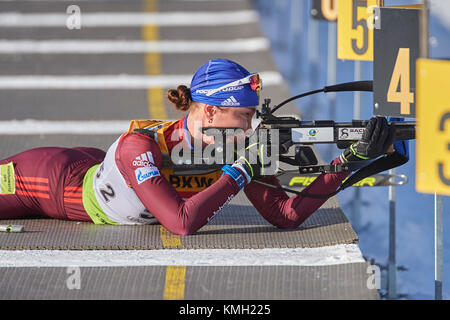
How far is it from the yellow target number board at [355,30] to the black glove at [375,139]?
162cm

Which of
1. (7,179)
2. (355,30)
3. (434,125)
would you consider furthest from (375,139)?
(7,179)

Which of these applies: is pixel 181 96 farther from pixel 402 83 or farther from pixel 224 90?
pixel 402 83

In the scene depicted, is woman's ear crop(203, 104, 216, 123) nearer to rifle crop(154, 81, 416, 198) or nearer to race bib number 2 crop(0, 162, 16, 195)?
rifle crop(154, 81, 416, 198)

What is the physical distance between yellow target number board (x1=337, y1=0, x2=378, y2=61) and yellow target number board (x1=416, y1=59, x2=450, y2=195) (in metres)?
2.58

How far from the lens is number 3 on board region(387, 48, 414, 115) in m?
5.43

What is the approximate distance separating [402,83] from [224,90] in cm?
109

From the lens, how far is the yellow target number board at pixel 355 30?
6.72 meters

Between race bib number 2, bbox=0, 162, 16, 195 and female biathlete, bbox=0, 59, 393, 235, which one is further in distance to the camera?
race bib number 2, bbox=0, 162, 16, 195

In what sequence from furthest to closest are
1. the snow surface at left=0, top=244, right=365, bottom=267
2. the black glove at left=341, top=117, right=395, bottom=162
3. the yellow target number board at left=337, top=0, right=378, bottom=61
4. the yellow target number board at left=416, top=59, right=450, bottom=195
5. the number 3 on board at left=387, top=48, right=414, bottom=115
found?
the yellow target number board at left=337, top=0, right=378, bottom=61 → the number 3 on board at left=387, top=48, right=414, bottom=115 → the snow surface at left=0, top=244, right=365, bottom=267 → the black glove at left=341, top=117, right=395, bottom=162 → the yellow target number board at left=416, top=59, right=450, bottom=195

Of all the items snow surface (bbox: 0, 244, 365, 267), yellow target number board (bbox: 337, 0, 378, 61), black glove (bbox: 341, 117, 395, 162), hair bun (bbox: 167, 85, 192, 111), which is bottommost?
snow surface (bbox: 0, 244, 365, 267)

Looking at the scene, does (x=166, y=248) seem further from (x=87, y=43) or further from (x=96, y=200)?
(x=87, y=43)

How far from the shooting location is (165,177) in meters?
5.70

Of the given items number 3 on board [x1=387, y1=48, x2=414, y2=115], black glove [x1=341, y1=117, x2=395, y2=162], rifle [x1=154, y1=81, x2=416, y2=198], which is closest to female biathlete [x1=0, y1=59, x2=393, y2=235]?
black glove [x1=341, y1=117, x2=395, y2=162]

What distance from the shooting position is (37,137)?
8.70 meters
